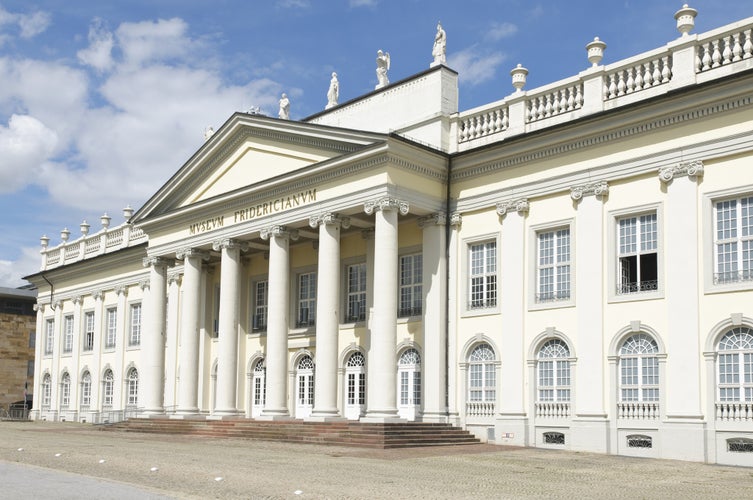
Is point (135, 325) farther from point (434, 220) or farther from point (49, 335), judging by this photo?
point (434, 220)

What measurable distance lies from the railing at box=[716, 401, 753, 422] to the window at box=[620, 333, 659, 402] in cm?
194

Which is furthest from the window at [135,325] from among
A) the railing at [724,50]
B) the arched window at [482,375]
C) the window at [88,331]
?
the railing at [724,50]

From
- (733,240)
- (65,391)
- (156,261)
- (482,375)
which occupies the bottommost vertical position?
(65,391)

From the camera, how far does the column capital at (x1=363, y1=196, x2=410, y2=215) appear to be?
30.1 meters

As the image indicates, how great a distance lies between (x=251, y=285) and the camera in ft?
131

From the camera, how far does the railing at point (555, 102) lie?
94.1ft

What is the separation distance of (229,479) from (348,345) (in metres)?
17.6

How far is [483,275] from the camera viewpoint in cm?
3084

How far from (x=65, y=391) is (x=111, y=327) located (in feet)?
20.1

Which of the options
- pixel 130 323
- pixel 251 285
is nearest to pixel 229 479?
pixel 251 285

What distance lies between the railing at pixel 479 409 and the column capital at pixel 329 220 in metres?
7.76

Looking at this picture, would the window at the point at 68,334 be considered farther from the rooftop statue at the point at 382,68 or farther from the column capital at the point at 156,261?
the rooftop statue at the point at 382,68

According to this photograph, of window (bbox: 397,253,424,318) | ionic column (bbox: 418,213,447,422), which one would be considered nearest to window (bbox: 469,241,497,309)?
ionic column (bbox: 418,213,447,422)

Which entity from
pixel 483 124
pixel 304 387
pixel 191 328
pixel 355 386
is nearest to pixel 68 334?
pixel 191 328
